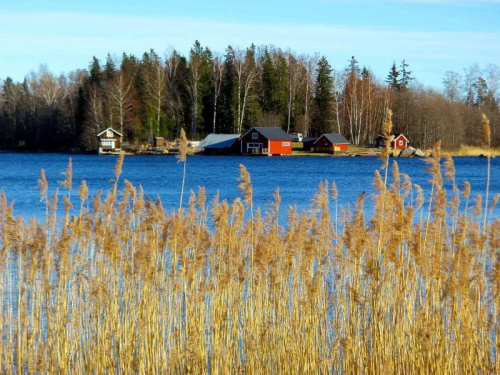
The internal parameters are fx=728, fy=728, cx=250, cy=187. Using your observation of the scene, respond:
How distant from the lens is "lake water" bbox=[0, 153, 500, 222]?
105 ft

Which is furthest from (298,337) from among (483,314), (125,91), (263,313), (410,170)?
(125,91)

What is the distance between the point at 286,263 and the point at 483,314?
2.39 m

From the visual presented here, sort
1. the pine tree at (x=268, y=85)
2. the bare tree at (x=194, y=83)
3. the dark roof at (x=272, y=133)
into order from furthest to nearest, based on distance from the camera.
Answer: the pine tree at (x=268, y=85)
the bare tree at (x=194, y=83)
the dark roof at (x=272, y=133)

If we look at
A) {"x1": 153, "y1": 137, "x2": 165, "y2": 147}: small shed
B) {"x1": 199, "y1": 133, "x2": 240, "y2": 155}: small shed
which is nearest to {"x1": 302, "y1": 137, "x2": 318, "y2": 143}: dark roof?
{"x1": 199, "y1": 133, "x2": 240, "y2": 155}: small shed

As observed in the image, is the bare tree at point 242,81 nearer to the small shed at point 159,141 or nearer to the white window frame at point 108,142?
the small shed at point 159,141

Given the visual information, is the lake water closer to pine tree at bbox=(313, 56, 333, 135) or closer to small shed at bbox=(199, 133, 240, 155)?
small shed at bbox=(199, 133, 240, 155)

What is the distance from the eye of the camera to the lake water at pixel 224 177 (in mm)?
32031

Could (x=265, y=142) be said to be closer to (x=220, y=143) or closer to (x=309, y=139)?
(x=220, y=143)

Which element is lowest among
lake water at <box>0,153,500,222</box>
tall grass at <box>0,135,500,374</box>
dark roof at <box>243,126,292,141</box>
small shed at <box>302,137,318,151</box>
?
lake water at <box>0,153,500,222</box>

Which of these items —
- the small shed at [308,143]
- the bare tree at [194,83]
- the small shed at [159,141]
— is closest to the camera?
the bare tree at [194,83]

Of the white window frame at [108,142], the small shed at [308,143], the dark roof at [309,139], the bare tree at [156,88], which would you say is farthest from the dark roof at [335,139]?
the white window frame at [108,142]

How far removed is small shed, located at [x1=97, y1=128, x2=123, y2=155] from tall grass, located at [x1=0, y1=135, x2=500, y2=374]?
6279 cm

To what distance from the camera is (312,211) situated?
28.6ft

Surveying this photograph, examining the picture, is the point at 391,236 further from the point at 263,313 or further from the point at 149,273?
the point at 149,273
